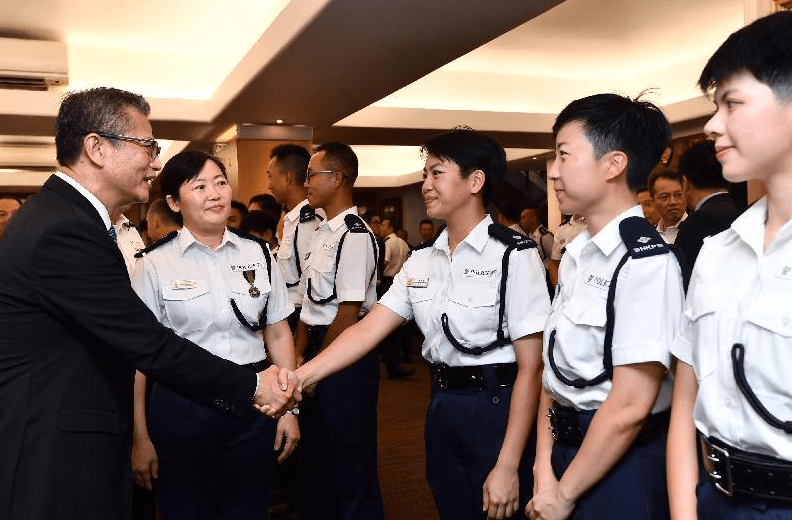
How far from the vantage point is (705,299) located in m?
1.26

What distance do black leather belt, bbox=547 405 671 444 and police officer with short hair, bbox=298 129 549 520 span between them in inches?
8.6

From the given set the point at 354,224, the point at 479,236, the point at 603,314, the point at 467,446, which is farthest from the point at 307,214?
the point at 603,314

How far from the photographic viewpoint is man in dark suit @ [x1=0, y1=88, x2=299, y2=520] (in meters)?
1.62

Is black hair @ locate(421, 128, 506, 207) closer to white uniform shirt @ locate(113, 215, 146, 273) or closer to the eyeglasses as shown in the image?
the eyeglasses

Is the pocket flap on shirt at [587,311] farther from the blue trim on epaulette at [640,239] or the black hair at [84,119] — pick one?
the black hair at [84,119]

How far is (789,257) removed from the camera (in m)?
1.16

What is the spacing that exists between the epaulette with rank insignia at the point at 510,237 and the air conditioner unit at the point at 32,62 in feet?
18.2

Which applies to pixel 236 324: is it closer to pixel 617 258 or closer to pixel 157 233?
pixel 617 258

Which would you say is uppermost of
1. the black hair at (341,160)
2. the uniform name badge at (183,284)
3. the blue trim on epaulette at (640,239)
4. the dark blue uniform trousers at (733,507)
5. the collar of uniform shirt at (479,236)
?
the black hair at (341,160)

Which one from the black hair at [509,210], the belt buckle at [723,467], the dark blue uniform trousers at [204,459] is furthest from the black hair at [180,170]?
the black hair at [509,210]

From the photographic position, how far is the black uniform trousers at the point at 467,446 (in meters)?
1.98

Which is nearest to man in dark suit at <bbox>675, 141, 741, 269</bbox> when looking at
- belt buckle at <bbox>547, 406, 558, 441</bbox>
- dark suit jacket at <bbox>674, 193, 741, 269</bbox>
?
dark suit jacket at <bbox>674, 193, 741, 269</bbox>

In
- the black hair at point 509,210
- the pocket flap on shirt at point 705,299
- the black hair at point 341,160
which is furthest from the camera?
the black hair at point 509,210

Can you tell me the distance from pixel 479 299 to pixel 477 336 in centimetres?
10
